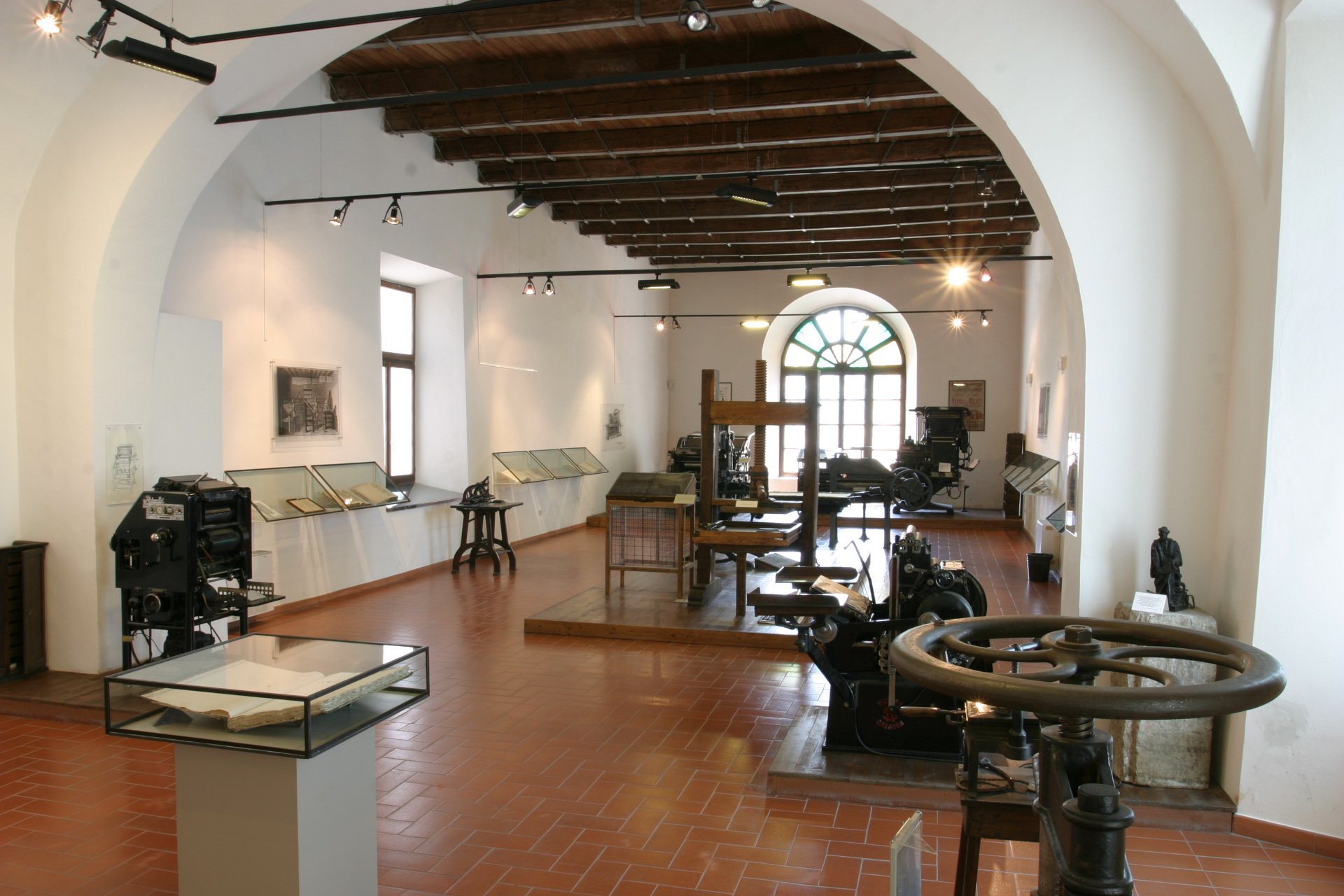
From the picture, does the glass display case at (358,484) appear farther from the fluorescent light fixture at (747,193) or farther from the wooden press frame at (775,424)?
the fluorescent light fixture at (747,193)

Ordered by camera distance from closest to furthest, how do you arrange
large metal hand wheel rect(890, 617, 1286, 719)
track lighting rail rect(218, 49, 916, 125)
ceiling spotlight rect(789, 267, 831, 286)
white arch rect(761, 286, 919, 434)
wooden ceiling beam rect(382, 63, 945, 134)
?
large metal hand wheel rect(890, 617, 1286, 719) < track lighting rail rect(218, 49, 916, 125) < wooden ceiling beam rect(382, 63, 945, 134) < ceiling spotlight rect(789, 267, 831, 286) < white arch rect(761, 286, 919, 434)

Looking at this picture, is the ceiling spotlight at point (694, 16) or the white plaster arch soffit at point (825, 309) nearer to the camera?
the ceiling spotlight at point (694, 16)

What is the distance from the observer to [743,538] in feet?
24.3

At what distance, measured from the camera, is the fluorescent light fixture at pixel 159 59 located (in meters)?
4.14

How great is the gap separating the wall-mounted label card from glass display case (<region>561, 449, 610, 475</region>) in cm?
1010

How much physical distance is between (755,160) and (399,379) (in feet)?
15.9

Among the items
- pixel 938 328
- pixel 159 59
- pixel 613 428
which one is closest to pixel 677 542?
pixel 159 59

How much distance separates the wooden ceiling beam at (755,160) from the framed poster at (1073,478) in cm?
476

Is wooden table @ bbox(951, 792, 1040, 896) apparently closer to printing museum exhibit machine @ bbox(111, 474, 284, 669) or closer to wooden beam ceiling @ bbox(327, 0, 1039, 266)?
wooden beam ceiling @ bbox(327, 0, 1039, 266)

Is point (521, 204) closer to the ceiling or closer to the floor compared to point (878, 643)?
closer to the ceiling

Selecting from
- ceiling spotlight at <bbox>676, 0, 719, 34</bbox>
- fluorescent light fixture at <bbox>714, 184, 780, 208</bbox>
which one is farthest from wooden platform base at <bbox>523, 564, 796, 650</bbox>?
ceiling spotlight at <bbox>676, 0, 719, 34</bbox>

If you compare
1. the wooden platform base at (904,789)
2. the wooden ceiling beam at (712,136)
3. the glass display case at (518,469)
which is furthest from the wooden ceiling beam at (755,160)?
the wooden platform base at (904,789)

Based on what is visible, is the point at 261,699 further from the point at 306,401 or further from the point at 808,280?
the point at 808,280

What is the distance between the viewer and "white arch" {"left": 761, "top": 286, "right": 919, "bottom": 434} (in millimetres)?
17156
